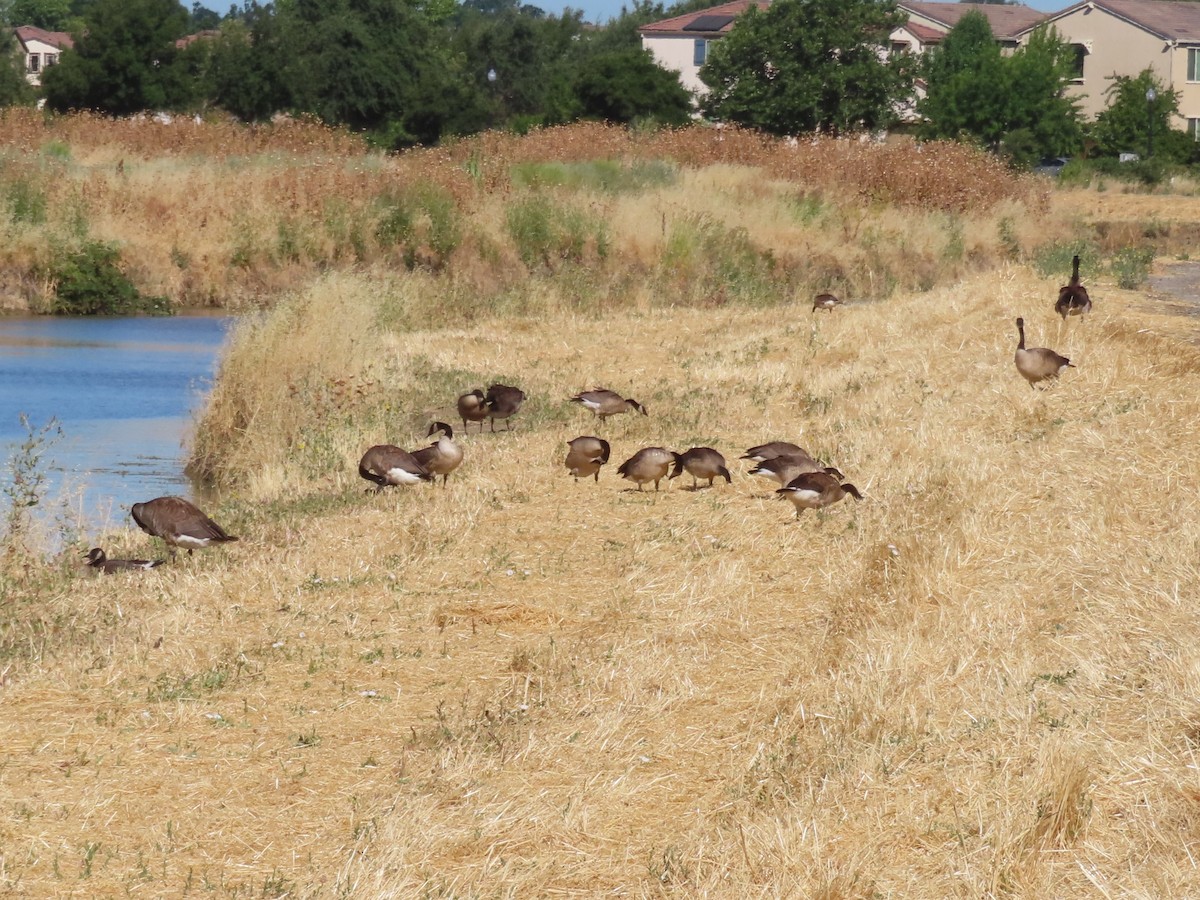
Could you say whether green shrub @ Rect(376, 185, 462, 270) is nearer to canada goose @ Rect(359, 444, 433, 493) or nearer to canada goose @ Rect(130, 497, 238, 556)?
canada goose @ Rect(359, 444, 433, 493)

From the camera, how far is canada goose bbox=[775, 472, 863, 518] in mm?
10156

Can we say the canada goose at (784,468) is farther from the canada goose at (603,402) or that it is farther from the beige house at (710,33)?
the beige house at (710,33)

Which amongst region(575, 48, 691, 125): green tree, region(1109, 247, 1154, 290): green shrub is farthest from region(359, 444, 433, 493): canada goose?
region(575, 48, 691, 125): green tree

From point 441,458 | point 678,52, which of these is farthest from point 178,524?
point 678,52

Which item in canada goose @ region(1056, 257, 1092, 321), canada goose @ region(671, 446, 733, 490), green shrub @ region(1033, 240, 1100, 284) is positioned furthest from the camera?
green shrub @ region(1033, 240, 1100, 284)

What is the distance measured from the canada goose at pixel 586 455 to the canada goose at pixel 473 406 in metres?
2.49

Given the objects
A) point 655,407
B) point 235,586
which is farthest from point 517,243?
point 235,586

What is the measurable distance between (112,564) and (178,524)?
19.4 inches

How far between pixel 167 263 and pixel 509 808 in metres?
24.4

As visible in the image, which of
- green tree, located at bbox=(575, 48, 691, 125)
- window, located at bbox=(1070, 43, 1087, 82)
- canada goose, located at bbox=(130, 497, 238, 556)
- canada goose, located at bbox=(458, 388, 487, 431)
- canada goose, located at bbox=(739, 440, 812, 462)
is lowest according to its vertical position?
canada goose, located at bbox=(458, 388, 487, 431)

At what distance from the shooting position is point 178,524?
1003cm

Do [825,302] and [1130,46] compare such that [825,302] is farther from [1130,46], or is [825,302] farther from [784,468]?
[1130,46]

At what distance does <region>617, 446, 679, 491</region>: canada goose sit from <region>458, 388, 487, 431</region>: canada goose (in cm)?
306

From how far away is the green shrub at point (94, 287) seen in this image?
27.2 metres
